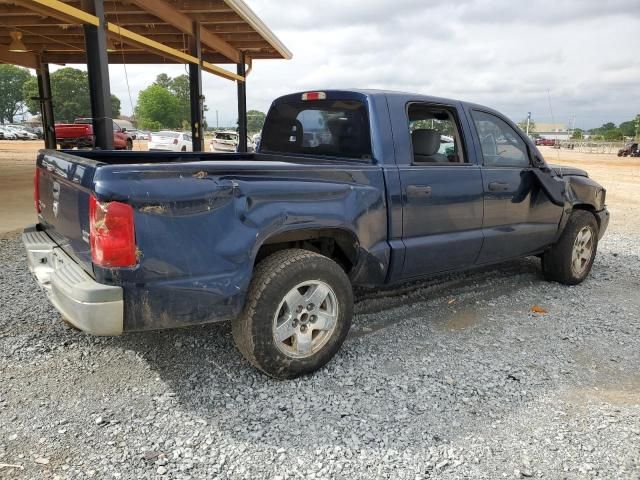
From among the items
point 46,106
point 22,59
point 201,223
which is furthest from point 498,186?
point 22,59

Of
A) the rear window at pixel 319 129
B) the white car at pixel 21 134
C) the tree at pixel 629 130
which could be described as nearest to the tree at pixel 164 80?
the white car at pixel 21 134

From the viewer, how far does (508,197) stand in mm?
4445

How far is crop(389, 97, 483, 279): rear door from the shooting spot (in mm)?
3693

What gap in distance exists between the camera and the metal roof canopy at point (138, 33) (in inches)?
285

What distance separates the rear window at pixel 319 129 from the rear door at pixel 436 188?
0.84 feet

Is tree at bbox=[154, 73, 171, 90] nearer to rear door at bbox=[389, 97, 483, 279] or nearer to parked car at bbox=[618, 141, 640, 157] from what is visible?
parked car at bbox=[618, 141, 640, 157]

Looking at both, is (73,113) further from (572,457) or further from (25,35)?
(572,457)

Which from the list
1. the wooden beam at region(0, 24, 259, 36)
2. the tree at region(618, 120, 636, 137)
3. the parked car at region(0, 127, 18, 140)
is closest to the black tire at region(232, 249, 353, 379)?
the wooden beam at region(0, 24, 259, 36)

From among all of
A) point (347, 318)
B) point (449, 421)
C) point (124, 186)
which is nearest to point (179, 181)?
point (124, 186)

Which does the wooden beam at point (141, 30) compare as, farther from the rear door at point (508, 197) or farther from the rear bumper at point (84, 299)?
the rear bumper at point (84, 299)

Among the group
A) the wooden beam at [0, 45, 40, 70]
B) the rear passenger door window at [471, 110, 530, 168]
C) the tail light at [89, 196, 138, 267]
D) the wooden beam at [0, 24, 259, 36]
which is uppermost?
the wooden beam at [0, 24, 259, 36]

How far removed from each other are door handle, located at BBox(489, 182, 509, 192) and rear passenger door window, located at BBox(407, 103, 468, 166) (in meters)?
0.30

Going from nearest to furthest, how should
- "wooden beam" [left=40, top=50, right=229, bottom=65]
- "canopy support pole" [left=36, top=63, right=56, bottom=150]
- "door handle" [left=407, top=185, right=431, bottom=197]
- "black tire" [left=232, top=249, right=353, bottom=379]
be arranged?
"black tire" [left=232, top=249, right=353, bottom=379], "door handle" [left=407, top=185, right=431, bottom=197], "wooden beam" [left=40, top=50, right=229, bottom=65], "canopy support pole" [left=36, top=63, right=56, bottom=150]

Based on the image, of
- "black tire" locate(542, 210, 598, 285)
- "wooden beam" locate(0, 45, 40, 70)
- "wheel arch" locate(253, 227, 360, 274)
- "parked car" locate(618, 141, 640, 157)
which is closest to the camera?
"wheel arch" locate(253, 227, 360, 274)
